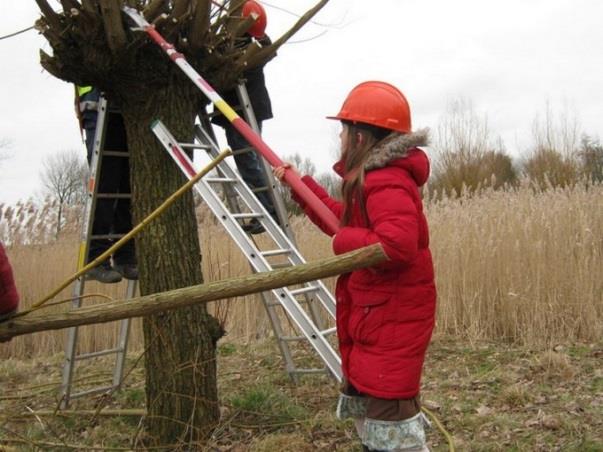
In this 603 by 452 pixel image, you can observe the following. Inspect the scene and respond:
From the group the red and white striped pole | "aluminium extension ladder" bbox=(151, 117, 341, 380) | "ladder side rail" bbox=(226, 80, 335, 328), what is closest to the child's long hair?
the red and white striped pole

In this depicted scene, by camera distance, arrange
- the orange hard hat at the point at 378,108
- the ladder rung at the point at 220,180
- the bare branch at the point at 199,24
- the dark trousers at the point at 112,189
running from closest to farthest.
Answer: the orange hard hat at the point at 378,108 → the bare branch at the point at 199,24 → the ladder rung at the point at 220,180 → the dark trousers at the point at 112,189

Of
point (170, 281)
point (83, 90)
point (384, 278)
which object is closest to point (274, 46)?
point (83, 90)

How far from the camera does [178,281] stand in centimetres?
332

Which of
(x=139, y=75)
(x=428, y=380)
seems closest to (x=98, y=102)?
(x=139, y=75)

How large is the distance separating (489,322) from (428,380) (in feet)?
3.78

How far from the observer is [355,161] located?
2344mm

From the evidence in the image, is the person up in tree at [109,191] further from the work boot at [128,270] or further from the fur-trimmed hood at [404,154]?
the fur-trimmed hood at [404,154]

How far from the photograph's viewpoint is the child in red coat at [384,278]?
7.11 ft

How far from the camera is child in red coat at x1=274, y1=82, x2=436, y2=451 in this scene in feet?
7.11

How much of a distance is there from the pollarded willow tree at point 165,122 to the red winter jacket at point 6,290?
3.27 feet

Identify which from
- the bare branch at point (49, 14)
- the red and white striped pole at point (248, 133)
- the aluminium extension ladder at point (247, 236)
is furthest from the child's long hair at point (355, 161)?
the bare branch at point (49, 14)

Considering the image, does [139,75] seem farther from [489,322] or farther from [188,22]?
[489,322]

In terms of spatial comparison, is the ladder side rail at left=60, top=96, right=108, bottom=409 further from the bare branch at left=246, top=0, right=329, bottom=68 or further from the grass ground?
the bare branch at left=246, top=0, right=329, bottom=68

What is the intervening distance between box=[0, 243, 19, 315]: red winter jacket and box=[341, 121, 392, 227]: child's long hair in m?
1.15
